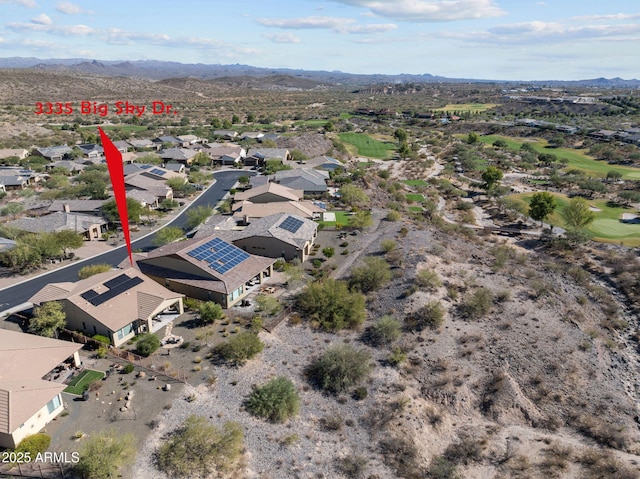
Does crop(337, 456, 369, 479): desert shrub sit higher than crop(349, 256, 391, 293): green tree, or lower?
lower

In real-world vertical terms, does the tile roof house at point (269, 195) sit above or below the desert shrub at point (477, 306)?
above

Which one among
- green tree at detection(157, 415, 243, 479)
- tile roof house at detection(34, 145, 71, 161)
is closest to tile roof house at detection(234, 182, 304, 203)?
green tree at detection(157, 415, 243, 479)

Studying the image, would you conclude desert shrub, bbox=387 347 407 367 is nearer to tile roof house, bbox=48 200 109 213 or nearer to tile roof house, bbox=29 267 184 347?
tile roof house, bbox=29 267 184 347

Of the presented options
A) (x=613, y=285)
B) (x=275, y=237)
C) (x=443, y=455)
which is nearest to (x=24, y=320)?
(x=275, y=237)

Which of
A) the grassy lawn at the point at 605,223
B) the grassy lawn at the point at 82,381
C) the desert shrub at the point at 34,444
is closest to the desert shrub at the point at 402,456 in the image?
the desert shrub at the point at 34,444

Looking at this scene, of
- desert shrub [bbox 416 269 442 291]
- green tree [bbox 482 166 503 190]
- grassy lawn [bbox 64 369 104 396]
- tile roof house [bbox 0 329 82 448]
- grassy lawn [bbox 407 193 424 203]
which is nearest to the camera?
tile roof house [bbox 0 329 82 448]

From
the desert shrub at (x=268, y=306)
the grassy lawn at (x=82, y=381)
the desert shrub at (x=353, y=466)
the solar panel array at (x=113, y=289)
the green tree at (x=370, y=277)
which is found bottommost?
the desert shrub at (x=353, y=466)

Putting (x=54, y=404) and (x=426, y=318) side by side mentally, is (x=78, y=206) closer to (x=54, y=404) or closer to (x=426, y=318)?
(x=54, y=404)

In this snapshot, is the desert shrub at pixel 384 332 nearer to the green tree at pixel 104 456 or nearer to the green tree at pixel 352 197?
the green tree at pixel 104 456
